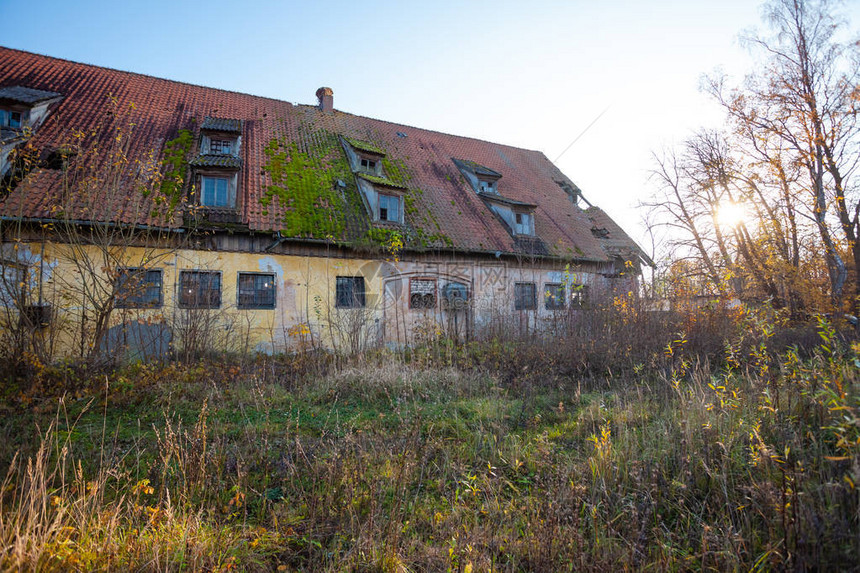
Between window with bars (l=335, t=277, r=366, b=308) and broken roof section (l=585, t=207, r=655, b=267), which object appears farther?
broken roof section (l=585, t=207, r=655, b=267)

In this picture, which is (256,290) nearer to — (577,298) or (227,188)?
(227,188)

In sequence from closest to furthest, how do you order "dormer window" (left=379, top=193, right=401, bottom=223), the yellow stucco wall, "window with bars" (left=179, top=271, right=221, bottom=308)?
the yellow stucco wall
"window with bars" (left=179, top=271, right=221, bottom=308)
"dormer window" (left=379, top=193, right=401, bottom=223)

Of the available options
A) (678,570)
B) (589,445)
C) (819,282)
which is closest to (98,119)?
(589,445)

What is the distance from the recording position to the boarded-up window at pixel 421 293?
14.1 meters

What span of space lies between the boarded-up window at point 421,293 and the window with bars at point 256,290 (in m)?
4.39

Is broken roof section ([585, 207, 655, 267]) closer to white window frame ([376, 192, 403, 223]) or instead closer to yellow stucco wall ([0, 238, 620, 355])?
yellow stucco wall ([0, 238, 620, 355])

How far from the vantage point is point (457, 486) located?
366 cm

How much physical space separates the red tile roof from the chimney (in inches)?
12.6

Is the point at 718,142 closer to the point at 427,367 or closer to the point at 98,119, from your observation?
the point at 427,367

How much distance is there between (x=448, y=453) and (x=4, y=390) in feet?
21.7

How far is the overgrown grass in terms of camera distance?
244 cm

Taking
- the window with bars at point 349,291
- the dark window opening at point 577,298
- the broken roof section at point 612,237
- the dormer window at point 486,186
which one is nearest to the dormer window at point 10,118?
the window with bars at point 349,291

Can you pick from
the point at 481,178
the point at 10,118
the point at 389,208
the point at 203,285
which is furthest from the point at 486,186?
the point at 10,118

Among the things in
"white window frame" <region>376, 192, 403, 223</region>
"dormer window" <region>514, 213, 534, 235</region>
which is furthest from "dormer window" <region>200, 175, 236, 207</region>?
"dormer window" <region>514, 213, 534, 235</region>
